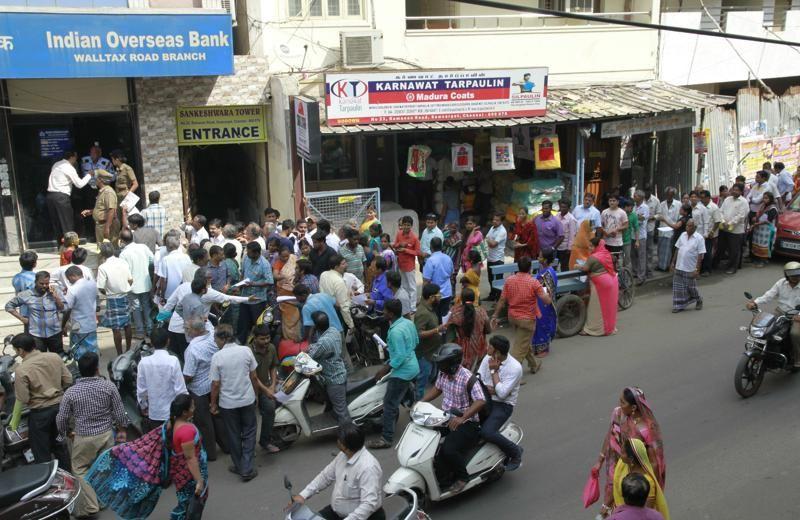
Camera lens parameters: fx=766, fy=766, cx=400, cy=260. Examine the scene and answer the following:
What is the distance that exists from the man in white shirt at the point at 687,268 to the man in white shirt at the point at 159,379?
812cm

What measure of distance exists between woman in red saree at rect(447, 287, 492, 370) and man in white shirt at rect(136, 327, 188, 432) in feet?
10.0

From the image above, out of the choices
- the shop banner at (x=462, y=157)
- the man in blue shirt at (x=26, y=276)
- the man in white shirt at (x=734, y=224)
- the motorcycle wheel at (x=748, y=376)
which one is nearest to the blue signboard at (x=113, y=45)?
the man in blue shirt at (x=26, y=276)

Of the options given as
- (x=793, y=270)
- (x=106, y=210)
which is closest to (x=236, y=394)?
(x=106, y=210)

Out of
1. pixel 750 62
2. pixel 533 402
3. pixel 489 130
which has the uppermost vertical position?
pixel 750 62

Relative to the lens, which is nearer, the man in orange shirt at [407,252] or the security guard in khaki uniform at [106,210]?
the man in orange shirt at [407,252]

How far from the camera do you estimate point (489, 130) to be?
16.3 metres

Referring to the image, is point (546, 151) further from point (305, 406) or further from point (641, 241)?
point (305, 406)

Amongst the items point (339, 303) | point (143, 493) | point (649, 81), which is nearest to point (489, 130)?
point (649, 81)

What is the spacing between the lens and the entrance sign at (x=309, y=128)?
39.6 ft

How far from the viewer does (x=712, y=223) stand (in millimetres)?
13742

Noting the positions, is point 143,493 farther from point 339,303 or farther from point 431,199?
point 431,199

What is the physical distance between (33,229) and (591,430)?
409 inches

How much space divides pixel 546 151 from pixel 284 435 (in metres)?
9.07

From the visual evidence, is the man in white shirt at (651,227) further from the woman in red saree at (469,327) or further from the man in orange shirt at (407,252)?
the woman in red saree at (469,327)
